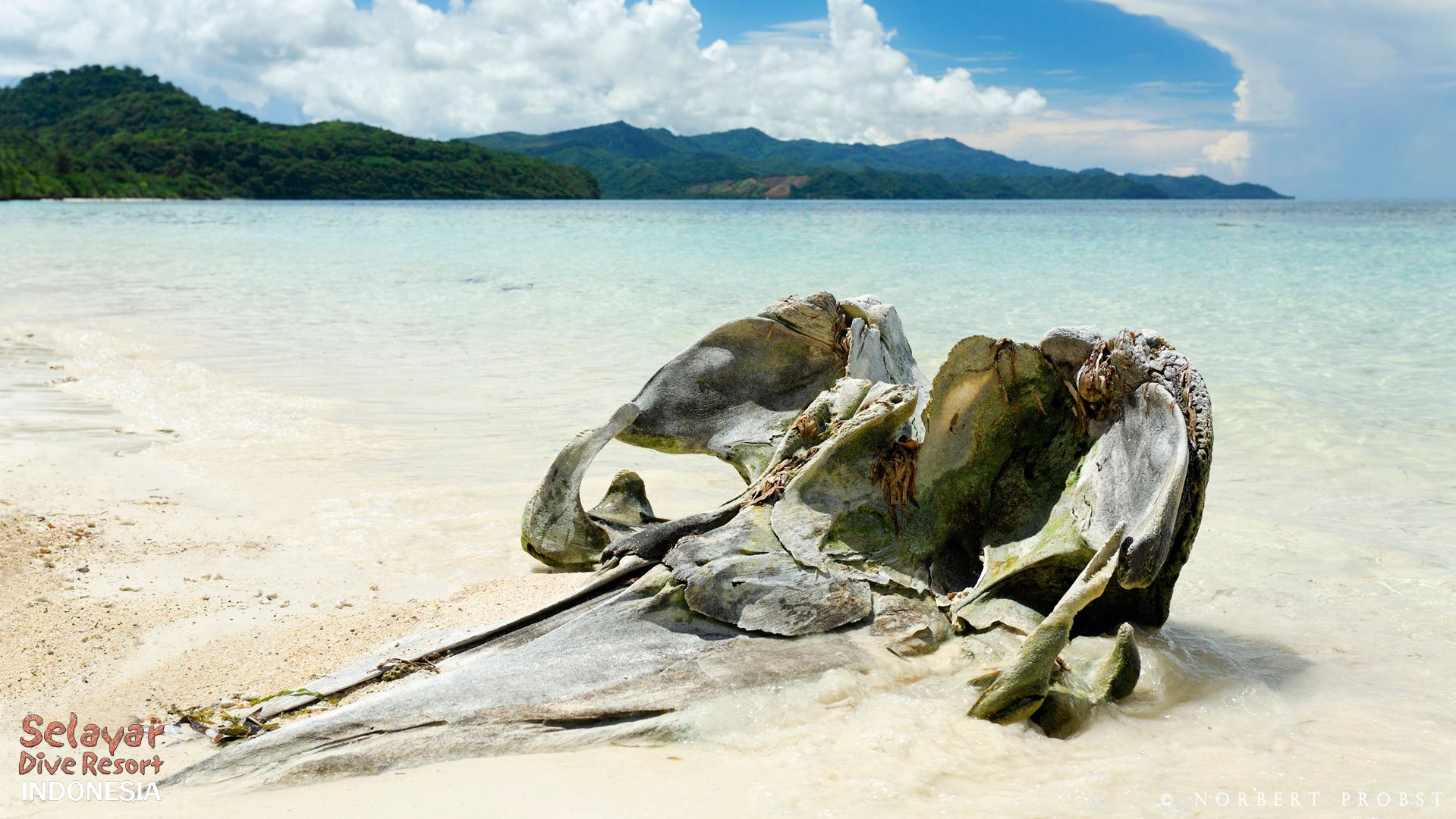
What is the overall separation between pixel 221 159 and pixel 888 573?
362 ft

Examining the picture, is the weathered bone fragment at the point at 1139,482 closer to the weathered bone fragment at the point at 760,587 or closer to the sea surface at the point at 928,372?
the sea surface at the point at 928,372

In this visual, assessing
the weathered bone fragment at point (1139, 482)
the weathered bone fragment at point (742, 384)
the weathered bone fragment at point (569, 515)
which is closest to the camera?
the weathered bone fragment at point (1139, 482)

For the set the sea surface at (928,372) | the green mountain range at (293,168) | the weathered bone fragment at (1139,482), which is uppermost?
the green mountain range at (293,168)

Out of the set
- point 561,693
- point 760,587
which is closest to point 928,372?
point 760,587

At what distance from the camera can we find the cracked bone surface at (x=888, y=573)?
2.48 metres

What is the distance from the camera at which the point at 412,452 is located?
20.6 feet

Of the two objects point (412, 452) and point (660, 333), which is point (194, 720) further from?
point (660, 333)

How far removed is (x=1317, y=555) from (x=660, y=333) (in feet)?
27.8

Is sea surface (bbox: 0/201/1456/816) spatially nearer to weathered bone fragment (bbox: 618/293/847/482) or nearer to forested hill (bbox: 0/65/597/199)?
weathered bone fragment (bbox: 618/293/847/482)

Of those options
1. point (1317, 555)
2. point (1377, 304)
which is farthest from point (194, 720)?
point (1377, 304)

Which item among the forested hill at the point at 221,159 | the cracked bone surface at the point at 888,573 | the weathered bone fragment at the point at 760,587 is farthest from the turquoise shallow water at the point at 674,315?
the forested hill at the point at 221,159

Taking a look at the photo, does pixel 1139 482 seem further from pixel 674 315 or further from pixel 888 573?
pixel 674 315

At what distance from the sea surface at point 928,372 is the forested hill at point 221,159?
75.2 m

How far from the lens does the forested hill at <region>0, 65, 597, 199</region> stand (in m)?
83.9
